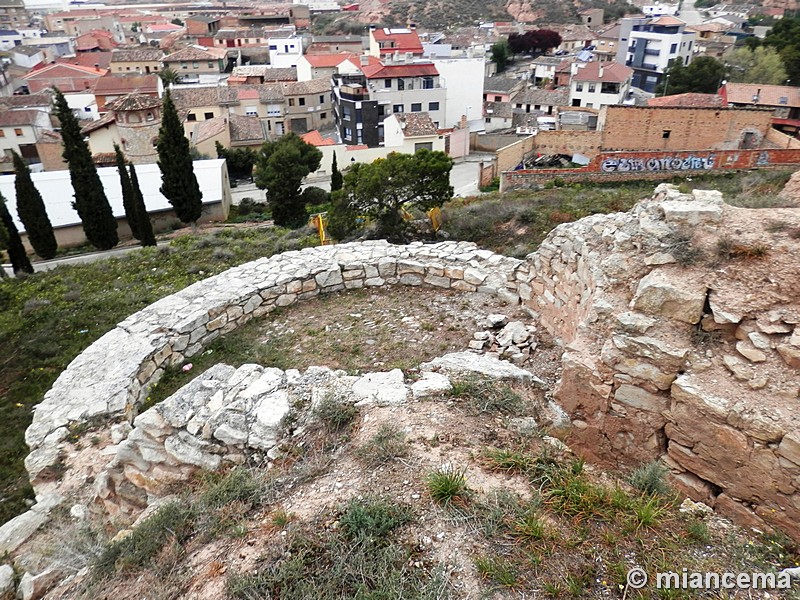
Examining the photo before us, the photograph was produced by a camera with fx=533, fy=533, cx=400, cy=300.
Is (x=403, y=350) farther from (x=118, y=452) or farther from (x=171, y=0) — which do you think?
(x=171, y=0)

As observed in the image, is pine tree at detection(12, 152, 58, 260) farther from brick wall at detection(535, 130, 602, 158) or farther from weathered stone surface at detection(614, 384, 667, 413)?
brick wall at detection(535, 130, 602, 158)

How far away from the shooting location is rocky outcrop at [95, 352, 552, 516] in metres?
6.36

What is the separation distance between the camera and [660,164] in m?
26.3

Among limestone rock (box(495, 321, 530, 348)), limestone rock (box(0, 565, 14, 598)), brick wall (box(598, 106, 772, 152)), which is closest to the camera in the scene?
limestone rock (box(0, 565, 14, 598))

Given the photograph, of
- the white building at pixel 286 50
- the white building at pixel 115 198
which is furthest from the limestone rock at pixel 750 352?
the white building at pixel 286 50

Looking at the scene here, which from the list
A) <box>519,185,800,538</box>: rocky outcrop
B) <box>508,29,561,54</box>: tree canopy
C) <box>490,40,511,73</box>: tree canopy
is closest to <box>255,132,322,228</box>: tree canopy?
<box>519,185,800,538</box>: rocky outcrop

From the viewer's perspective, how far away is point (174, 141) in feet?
76.4

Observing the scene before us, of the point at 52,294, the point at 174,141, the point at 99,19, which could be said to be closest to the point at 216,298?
the point at 52,294

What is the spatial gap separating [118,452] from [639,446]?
6.28 metres

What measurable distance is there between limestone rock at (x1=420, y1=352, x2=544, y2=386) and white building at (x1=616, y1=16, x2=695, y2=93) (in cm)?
6171

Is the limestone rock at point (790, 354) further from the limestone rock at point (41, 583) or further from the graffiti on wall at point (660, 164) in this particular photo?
the graffiti on wall at point (660, 164)

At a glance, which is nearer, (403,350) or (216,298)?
(403,350)

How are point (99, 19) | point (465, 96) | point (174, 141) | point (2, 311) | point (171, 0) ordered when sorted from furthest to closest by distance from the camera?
point (171, 0)
point (99, 19)
point (465, 96)
point (174, 141)
point (2, 311)

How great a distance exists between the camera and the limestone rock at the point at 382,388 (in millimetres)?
6531
